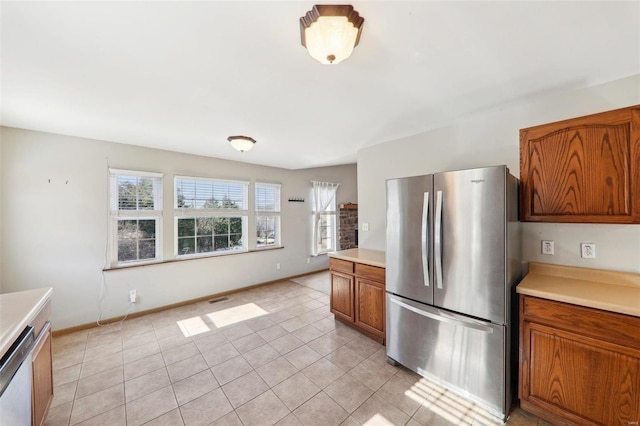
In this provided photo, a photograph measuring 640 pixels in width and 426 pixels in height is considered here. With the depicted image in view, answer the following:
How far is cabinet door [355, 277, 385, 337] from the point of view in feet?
8.43

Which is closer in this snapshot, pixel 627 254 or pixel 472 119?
pixel 627 254

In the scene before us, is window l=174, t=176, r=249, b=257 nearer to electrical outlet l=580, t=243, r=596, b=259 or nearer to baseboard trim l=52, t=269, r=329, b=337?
baseboard trim l=52, t=269, r=329, b=337

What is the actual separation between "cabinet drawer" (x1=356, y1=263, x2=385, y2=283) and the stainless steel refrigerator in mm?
301

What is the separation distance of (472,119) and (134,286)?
4.72 m

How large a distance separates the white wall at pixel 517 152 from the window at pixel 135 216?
329cm

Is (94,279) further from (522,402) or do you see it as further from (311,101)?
(522,402)

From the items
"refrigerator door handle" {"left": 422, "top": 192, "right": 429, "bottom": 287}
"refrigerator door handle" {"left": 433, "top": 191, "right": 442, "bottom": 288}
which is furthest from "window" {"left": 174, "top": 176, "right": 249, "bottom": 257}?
"refrigerator door handle" {"left": 433, "top": 191, "right": 442, "bottom": 288}

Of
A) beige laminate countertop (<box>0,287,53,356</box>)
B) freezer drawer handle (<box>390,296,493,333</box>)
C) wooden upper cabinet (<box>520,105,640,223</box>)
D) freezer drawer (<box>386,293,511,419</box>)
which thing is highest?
wooden upper cabinet (<box>520,105,640,223</box>)

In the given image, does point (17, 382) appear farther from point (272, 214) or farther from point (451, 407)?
point (272, 214)

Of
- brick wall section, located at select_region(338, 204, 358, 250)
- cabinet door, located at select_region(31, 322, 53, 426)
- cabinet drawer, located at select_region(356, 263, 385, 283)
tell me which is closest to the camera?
A: cabinet door, located at select_region(31, 322, 53, 426)

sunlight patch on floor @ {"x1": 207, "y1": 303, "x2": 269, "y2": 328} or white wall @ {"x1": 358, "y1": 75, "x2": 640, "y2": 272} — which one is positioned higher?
white wall @ {"x1": 358, "y1": 75, "x2": 640, "y2": 272}

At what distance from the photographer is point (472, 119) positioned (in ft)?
8.04

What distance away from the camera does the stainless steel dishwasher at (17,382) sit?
107 centimetres

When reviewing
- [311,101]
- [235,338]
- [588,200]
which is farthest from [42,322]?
[588,200]
